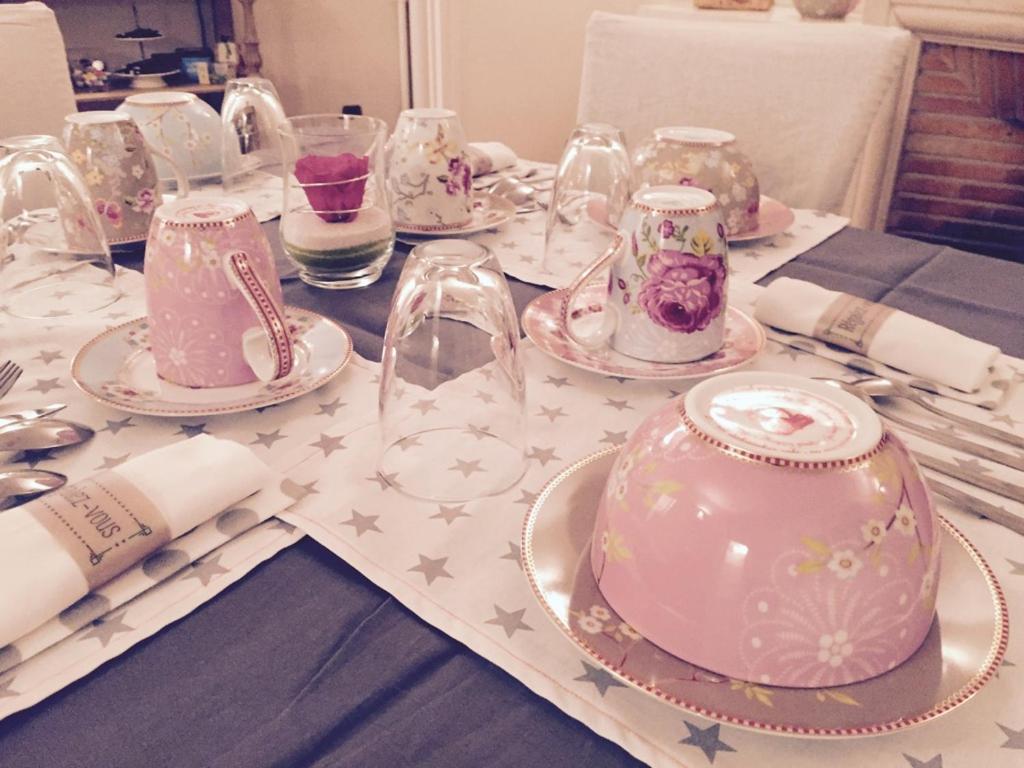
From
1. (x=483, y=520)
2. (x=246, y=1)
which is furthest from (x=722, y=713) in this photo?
(x=246, y=1)

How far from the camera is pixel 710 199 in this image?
0.65 meters

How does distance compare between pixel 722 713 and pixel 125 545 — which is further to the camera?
pixel 125 545

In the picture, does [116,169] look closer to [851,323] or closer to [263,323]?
[263,323]

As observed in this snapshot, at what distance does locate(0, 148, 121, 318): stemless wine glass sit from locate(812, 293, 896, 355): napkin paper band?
675 mm

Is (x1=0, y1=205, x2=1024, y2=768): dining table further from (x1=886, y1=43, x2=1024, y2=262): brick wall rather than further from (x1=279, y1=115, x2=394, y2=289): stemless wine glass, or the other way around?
(x1=886, y1=43, x2=1024, y2=262): brick wall

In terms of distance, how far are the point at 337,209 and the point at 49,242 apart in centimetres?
38

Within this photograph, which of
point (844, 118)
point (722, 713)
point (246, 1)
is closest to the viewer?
point (722, 713)

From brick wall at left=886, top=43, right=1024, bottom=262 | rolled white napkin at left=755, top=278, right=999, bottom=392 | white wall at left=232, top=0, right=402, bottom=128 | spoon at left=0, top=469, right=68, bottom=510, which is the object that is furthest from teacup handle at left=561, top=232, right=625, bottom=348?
white wall at left=232, top=0, right=402, bottom=128

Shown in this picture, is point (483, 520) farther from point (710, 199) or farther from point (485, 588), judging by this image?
point (710, 199)

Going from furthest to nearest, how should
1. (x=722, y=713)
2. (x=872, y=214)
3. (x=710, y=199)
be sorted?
1. (x=872, y=214)
2. (x=710, y=199)
3. (x=722, y=713)

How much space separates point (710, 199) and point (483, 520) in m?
0.32

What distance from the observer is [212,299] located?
583mm

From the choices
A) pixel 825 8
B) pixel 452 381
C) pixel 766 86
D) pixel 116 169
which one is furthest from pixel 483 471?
pixel 825 8

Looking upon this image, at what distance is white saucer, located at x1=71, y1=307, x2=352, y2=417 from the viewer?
0.58 metres
